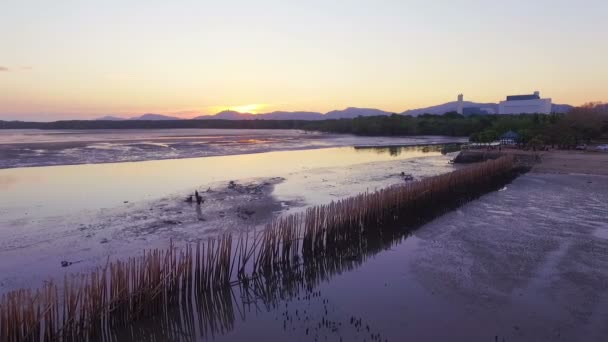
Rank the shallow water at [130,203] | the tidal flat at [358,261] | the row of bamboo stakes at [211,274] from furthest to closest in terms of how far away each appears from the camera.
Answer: the shallow water at [130,203], the tidal flat at [358,261], the row of bamboo stakes at [211,274]

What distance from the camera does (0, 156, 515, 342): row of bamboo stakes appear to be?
684 centimetres

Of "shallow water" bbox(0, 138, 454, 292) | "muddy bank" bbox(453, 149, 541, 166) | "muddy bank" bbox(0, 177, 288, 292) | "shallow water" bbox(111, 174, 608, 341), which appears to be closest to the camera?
"shallow water" bbox(111, 174, 608, 341)

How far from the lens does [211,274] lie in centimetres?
933

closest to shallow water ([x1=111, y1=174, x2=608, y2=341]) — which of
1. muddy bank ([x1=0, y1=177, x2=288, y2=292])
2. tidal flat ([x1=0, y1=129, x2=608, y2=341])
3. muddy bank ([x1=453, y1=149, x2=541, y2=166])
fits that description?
tidal flat ([x1=0, y1=129, x2=608, y2=341])

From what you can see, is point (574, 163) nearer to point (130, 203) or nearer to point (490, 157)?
point (490, 157)

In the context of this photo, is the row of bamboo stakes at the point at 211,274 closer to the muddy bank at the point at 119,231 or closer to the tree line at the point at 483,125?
the muddy bank at the point at 119,231

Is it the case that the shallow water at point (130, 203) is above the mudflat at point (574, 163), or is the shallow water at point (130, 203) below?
below

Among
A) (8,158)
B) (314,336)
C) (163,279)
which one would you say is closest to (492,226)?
(314,336)

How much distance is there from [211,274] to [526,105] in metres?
154

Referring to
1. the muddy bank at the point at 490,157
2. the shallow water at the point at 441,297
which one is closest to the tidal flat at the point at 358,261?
the shallow water at the point at 441,297

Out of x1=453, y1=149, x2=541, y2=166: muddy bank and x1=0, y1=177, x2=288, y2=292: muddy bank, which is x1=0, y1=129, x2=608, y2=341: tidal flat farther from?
x1=453, y1=149, x2=541, y2=166: muddy bank

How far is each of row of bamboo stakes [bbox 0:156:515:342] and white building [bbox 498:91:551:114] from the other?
14115cm

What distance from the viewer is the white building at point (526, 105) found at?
13725 cm

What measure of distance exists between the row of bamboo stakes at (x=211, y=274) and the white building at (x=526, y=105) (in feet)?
463
